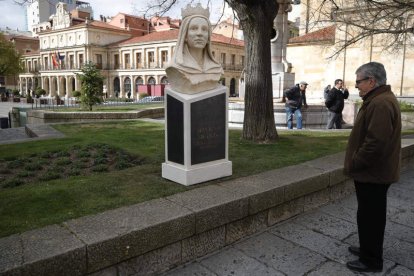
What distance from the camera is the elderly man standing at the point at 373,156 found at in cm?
325

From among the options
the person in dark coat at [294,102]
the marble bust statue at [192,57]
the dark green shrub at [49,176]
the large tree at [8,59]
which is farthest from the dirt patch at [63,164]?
the large tree at [8,59]

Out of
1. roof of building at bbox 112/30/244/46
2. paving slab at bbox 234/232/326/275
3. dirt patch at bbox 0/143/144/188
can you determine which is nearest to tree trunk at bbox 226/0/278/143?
dirt patch at bbox 0/143/144/188

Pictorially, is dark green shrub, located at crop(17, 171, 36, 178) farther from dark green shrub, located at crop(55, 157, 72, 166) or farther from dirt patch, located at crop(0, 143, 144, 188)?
dark green shrub, located at crop(55, 157, 72, 166)

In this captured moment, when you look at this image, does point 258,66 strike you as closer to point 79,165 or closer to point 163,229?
point 79,165

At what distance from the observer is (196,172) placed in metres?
4.87

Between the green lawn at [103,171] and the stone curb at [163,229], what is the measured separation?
399 mm

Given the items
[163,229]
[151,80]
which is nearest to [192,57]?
[163,229]

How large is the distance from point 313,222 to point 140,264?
2477 millimetres

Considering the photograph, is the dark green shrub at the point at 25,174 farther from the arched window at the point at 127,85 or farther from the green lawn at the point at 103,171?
the arched window at the point at 127,85

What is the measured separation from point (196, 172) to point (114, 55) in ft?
225

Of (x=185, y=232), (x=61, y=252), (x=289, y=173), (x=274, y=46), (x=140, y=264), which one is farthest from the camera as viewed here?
(x=274, y=46)

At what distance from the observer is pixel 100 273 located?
312 centimetres

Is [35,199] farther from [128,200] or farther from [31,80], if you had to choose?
[31,80]

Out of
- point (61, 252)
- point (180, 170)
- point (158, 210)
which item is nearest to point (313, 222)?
point (180, 170)
